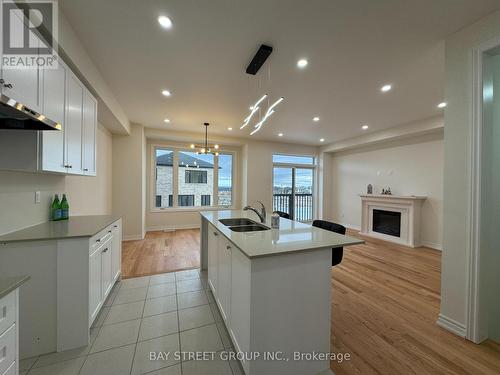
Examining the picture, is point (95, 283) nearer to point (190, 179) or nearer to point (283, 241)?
point (283, 241)

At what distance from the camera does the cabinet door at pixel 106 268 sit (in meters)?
1.99

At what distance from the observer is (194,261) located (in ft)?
11.4

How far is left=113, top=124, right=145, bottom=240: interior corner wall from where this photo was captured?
4.61m

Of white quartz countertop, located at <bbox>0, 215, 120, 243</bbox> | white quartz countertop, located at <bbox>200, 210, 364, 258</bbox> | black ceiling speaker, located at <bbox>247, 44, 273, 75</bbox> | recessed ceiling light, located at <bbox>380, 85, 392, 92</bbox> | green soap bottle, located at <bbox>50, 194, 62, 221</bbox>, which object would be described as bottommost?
white quartz countertop, located at <bbox>200, 210, 364, 258</bbox>

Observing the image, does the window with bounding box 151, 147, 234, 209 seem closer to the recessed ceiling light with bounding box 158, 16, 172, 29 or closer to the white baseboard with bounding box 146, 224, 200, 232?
the white baseboard with bounding box 146, 224, 200, 232

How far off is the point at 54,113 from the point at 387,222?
6499 mm

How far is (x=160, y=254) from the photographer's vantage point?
12.5 ft

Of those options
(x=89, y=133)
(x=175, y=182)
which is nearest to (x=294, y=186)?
Result: (x=175, y=182)

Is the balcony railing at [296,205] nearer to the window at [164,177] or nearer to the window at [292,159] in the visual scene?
the window at [292,159]

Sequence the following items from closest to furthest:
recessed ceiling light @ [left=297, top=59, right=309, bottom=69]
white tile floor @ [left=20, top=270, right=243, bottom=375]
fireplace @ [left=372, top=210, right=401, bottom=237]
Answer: white tile floor @ [left=20, top=270, right=243, bottom=375], recessed ceiling light @ [left=297, top=59, right=309, bottom=69], fireplace @ [left=372, top=210, right=401, bottom=237]

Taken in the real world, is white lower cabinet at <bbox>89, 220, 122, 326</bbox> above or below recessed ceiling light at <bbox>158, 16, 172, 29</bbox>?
below

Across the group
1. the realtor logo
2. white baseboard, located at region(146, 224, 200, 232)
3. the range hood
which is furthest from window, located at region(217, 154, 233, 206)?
the range hood

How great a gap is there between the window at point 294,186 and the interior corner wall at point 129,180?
13.0 feet

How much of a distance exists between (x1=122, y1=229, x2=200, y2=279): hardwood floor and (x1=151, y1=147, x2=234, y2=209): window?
1.12m
